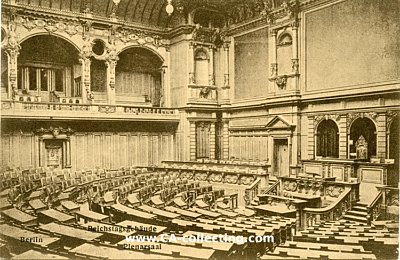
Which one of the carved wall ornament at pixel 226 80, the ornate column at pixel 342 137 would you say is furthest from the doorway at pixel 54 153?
the ornate column at pixel 342 137

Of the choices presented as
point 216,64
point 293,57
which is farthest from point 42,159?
point 293,57

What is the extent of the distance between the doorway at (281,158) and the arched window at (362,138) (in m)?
3.12

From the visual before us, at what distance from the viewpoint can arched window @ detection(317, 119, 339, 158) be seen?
14745 millimetres

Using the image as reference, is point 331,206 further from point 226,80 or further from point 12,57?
point 12,57

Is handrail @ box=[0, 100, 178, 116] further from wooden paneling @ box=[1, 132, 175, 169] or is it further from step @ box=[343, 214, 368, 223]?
step @ box=[343, 214, 368, 223]

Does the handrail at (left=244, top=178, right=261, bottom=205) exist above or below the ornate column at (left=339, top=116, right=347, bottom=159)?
below

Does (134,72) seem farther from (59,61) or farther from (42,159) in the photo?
(42,159)

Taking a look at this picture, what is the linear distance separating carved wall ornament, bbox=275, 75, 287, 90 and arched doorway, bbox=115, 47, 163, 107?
6848mm

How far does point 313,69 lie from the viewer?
51.2 ft

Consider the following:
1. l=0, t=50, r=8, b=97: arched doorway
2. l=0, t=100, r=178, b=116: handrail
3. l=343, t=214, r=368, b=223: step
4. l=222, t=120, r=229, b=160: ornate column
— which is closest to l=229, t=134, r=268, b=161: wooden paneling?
l=222, t=120, r=229, b=160: ornate column

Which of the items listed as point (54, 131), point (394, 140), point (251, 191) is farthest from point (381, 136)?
point (54, 131)

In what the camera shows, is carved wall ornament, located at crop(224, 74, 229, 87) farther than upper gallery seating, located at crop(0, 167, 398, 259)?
Yes

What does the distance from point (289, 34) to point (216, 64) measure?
489cm

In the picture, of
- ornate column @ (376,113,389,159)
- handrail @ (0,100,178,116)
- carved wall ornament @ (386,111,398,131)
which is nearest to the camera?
carved wall ornament @ (386,111,398,131)
